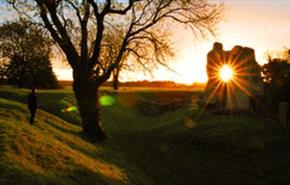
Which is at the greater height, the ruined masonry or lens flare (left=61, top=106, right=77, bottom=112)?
the ruined masonry

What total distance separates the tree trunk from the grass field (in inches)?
42.0

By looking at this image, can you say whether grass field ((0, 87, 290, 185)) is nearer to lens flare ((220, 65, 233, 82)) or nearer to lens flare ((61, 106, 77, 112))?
lens flare ((220, 65, 233, 82))

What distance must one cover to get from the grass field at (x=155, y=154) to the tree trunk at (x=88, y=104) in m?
1.07

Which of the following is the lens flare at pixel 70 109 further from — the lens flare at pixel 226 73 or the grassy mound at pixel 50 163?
the grassy mound at pixel 50 163

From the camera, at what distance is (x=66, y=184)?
15.6 metres

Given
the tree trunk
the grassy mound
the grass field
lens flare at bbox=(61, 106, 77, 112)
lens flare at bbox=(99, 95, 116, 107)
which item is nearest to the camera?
the grassy mound

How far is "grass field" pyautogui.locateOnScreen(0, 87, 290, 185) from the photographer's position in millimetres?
17594

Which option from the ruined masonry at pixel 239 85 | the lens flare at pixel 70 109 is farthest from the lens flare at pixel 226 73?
the lens flare at pixel 70 109

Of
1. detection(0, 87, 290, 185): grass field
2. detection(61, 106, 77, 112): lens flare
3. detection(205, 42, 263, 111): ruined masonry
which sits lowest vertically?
detection(0, 87, 290, 185): grass field

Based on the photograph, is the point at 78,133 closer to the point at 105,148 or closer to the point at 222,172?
the point at 105,148

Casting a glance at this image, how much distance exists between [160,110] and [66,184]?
1781 inches

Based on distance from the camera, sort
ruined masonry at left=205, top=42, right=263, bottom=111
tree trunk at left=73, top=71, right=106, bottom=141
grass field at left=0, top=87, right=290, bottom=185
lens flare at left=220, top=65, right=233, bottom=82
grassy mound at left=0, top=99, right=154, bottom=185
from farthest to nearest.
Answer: lens flare at left=220, top=65, right=233, bottom=82 → ruined masonry at left=205, top=42, right=263, bottom=111 → tree trunk at left=73, top=71, right=106, bottom=141 → grass field at left=0, top=87, right=290, bottom=185 → grassy mound at left=0, top=99, right=154, bottom=185

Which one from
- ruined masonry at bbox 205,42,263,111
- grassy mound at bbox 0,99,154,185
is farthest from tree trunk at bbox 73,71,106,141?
ruined masonry at bbox 205,42,263,111

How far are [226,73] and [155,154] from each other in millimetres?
23742
